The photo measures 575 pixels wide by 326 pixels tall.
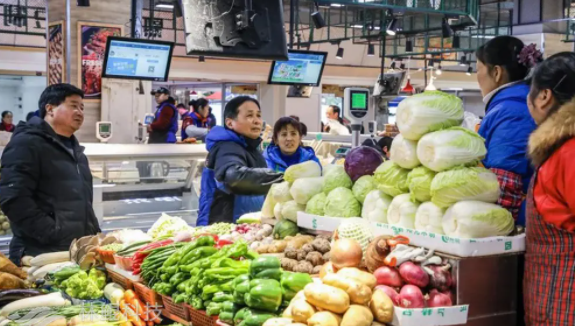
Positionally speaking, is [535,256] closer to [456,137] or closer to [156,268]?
[456,137]

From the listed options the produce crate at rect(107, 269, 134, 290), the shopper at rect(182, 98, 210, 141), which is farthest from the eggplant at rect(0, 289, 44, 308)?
the shopper at rect(182, 98, 210, 141)

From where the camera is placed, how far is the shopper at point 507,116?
10.3 feet

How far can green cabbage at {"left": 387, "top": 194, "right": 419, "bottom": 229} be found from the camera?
3.09m

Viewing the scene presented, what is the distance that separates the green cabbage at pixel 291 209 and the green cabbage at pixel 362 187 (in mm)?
431

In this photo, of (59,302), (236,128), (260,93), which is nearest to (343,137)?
(236,128)

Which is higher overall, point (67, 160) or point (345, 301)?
point (67, 160)

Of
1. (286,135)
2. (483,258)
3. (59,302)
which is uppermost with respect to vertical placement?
(286,135)

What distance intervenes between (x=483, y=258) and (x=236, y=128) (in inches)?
107

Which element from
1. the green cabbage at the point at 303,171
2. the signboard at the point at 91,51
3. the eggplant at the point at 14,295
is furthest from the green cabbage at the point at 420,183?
the signboard at the point at 91,51

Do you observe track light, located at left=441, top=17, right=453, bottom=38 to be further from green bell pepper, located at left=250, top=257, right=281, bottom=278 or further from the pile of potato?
the pile of potato

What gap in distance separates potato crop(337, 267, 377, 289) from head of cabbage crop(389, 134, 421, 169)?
1.94 feet

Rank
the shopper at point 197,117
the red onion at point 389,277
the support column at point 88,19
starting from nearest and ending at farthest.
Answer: the red onion at point 389,277 < the support column at point 88,19 < the shopper at point 197,117

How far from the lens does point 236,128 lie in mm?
5219

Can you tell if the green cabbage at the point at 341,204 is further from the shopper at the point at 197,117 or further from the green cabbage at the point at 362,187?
the shopper at the point at 197,117
